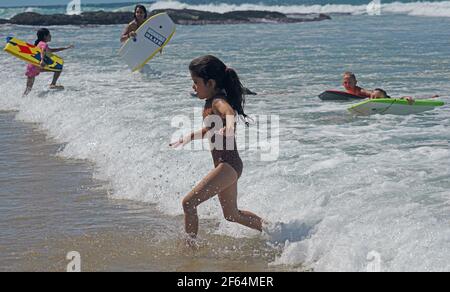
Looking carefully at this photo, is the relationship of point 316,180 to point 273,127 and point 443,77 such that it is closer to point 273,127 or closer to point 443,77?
point 273,127

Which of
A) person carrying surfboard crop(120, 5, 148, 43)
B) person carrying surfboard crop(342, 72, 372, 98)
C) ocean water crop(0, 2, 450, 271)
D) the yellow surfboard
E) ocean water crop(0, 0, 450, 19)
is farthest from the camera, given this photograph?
ocean water crop(0, 0, 450, 19)

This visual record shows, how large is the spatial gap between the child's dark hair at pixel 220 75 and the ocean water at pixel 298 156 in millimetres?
1018

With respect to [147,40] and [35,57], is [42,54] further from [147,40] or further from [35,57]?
[147,40]

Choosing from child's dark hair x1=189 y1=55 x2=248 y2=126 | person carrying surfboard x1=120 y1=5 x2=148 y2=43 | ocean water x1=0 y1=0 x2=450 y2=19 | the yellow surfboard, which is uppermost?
child's dark hair x1=189 y1=55 x2=248 y2=126

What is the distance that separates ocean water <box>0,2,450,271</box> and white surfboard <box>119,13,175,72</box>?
56 centimetres

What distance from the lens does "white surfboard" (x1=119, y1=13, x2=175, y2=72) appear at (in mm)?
15312

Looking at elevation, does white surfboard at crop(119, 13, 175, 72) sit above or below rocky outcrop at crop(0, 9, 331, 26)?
above

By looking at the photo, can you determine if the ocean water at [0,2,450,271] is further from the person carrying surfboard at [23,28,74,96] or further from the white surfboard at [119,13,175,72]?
the white surfboard at [119,13,175,72]

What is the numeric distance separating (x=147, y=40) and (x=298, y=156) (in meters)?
8.26

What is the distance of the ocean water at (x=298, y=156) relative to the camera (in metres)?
5.36

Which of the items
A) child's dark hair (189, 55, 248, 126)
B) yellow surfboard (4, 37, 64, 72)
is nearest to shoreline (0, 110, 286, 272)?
child's dark hair (189, 55, 248, 126)

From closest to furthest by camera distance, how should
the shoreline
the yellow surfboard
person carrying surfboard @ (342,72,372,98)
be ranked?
the shoreline → person carrying surfboard @ (342,72,372,98) → the yellow surfboard

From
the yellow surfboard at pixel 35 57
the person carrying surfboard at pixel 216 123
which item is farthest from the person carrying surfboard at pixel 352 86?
the person carrying surfboard at pixel 216 123
